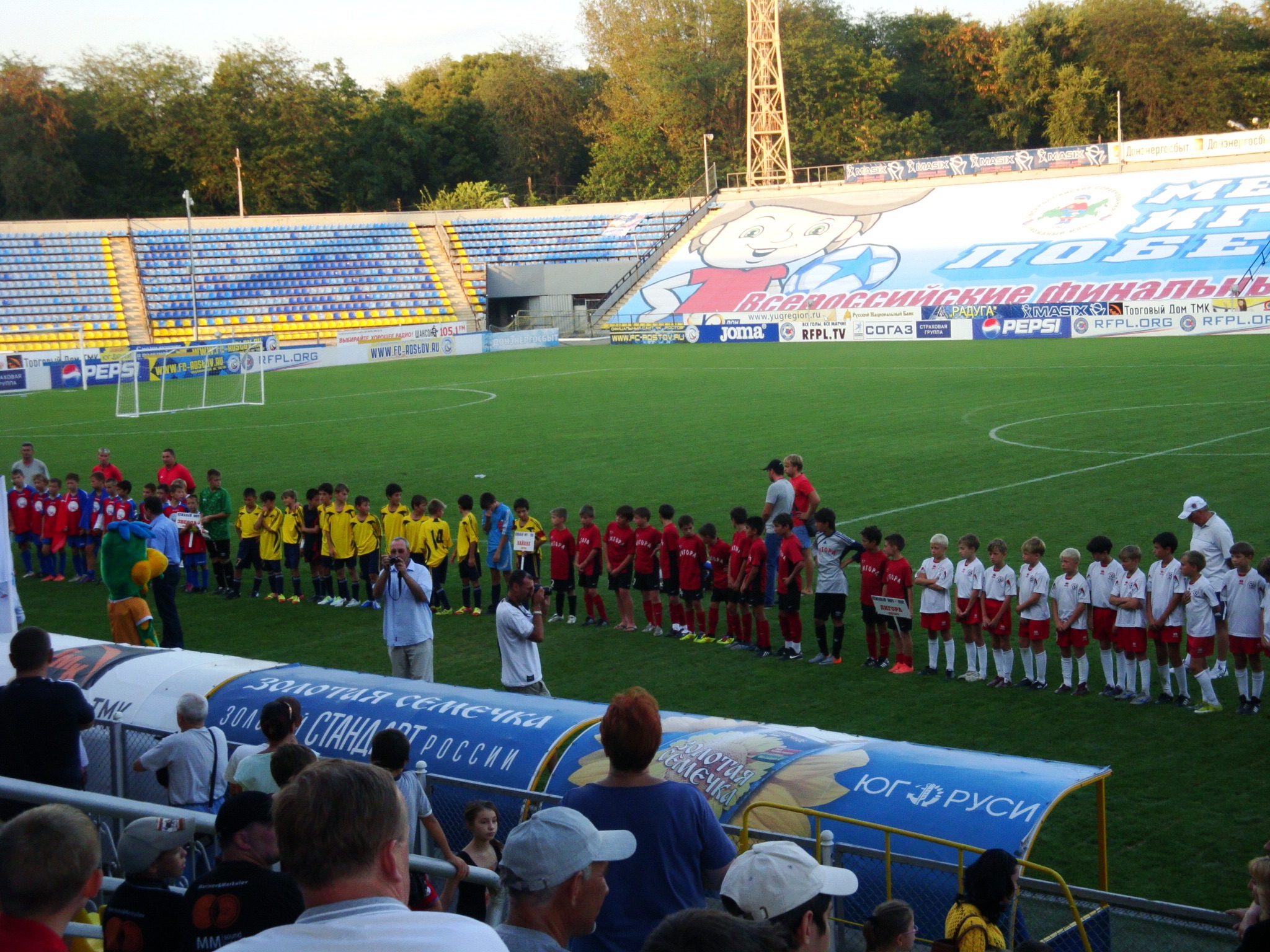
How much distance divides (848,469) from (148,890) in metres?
18.8

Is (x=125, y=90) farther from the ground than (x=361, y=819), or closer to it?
farther from the ground

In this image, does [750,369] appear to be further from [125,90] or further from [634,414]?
[125,90]

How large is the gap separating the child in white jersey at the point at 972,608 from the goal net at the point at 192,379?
2982cm

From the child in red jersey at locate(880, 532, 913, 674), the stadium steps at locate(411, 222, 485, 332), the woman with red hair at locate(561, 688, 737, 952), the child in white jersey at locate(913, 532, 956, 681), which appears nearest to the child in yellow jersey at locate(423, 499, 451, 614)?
the child in red jersey at locate(880, 532, 913, 674)

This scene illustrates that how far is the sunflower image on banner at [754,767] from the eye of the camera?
6516mm

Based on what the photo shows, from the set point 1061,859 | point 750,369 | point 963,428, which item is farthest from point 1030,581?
point 750,369

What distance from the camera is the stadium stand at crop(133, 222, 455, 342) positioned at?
196 ft

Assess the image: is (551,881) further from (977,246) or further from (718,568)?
(977,246)

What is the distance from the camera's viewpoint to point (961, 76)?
8444cm

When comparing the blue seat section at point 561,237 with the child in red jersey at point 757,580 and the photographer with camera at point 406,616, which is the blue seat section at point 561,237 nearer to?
the child in red jersey at point 757,580

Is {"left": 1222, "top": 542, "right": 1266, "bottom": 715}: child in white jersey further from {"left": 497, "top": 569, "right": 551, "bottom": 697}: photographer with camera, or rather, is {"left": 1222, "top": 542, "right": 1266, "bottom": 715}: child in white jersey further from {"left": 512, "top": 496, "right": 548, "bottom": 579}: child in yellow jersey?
{"left": 512, "top": 496, "right": 548, "bottom": 579}: child in yellow jersey

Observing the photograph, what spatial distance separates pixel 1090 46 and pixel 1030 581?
77228 millimetres

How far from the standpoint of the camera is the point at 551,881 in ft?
10.2

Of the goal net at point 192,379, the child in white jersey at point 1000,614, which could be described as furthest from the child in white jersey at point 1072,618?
the goal net at point 192,379
